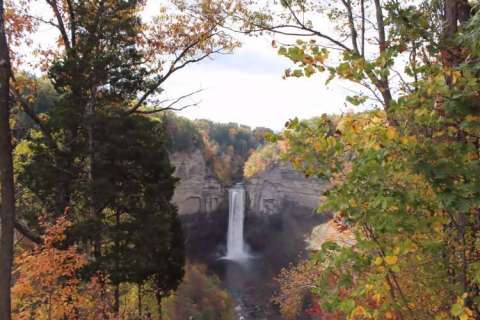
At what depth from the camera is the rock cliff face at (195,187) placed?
49188 mm

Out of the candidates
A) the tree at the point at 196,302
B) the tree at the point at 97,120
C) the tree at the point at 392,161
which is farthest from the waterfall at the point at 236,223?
the tree at the point at 392,161

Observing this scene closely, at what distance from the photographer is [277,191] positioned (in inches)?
2173

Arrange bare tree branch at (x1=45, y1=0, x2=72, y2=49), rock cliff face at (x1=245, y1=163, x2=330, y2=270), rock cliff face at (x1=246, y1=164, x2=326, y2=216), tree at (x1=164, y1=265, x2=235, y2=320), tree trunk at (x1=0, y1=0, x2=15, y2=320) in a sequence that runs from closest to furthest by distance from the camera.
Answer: tree trunk at (x1=0, y1=0, x2=15, y2=320)
bare tree branch at (x1=45, y1=0, x2=72, y2=49)
tree at (x1=164, y1=265, x2=235, y2=320)
rock cliff face at (x1=245, y1=163, x2=330, y2=270)
rock cliff face at (x1=246, y1=164, x2=326, y2=216)

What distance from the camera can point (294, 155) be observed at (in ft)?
10.5

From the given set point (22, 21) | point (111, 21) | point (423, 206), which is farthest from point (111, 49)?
point (423, 206)

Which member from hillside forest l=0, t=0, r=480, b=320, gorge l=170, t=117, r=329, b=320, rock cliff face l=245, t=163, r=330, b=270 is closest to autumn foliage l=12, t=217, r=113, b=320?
hillside forest l=0, t=0, r=480, b=320

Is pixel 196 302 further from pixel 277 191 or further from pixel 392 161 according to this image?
pixel 277 191

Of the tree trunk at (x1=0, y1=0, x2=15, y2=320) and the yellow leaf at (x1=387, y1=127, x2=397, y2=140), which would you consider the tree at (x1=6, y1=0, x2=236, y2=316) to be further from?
the yellow leaf at (x1=387, y1=127, x2=397, y2=140)

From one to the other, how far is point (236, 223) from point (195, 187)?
24.1ft

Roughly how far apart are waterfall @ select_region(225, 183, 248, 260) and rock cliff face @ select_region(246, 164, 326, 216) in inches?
73.8

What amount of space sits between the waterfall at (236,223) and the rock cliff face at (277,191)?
1.87 m

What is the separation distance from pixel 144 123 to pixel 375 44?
25.5ft

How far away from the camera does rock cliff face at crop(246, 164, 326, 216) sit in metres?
53.6

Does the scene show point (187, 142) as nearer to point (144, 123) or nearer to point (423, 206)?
point (144, 123)
